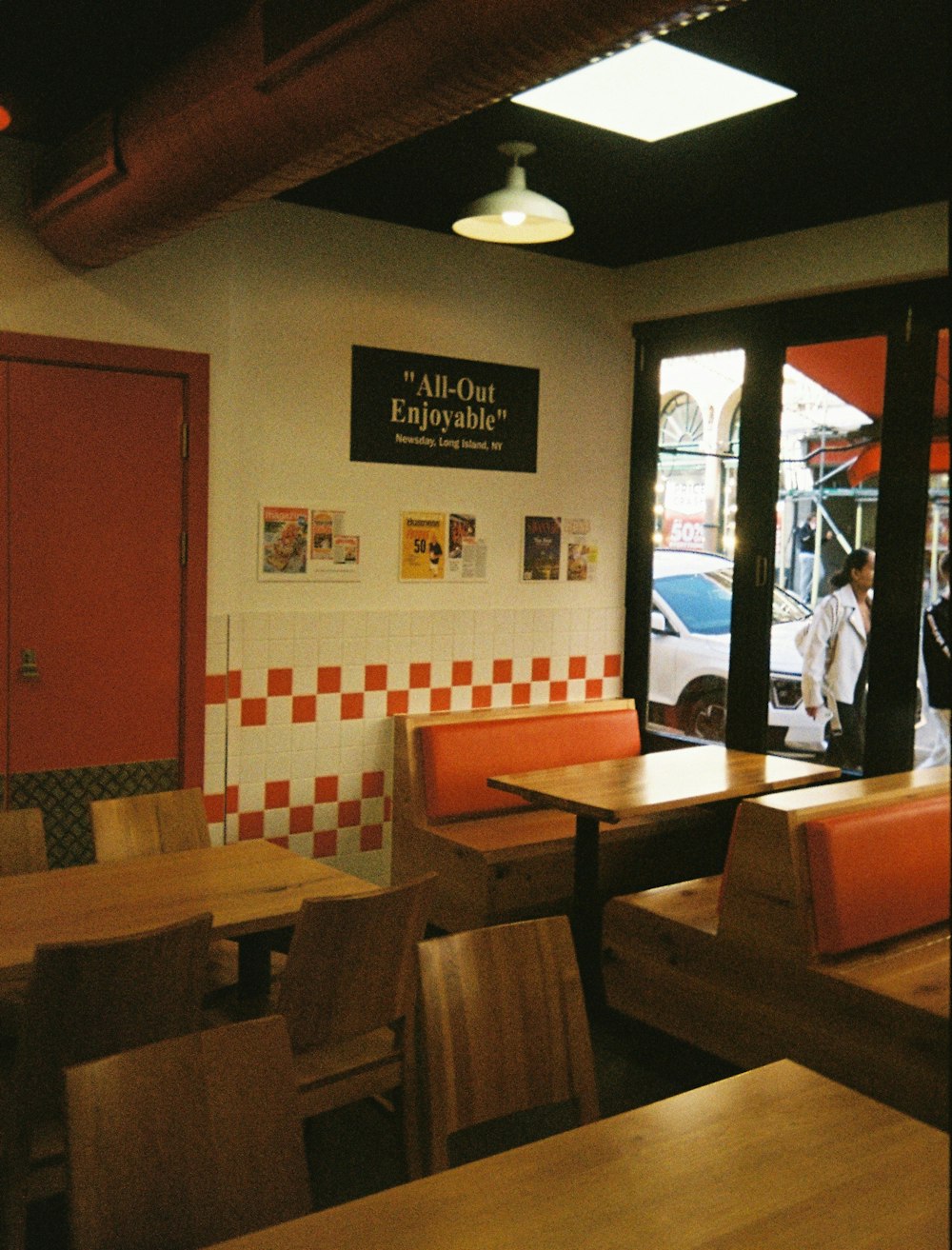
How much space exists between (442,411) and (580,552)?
101 cm

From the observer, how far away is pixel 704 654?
17.9 ft

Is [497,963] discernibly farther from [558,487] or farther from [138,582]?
[558,487]

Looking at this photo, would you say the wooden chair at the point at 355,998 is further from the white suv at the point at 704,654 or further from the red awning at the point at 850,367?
the red awning at the point at 850,367

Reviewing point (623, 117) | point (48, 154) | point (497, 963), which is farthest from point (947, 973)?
point (48, 154)

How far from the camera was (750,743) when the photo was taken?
16.9 ft

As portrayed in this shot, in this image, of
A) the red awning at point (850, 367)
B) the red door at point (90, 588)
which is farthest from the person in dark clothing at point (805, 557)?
the red door at point (90, 588)

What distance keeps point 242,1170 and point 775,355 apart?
14.0 ft

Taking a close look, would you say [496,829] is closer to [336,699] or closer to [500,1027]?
[336,699]

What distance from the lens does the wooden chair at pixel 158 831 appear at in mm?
3307

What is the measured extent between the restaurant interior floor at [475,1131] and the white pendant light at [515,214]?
2746mm

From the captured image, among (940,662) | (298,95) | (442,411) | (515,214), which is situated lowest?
(940,662)

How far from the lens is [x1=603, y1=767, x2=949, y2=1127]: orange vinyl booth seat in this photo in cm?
49

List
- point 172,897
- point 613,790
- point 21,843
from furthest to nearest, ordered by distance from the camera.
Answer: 1. point 613,790
2. point 21,843
3. point 172,897

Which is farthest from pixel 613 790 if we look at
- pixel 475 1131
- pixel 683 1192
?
pixel 683 1192
